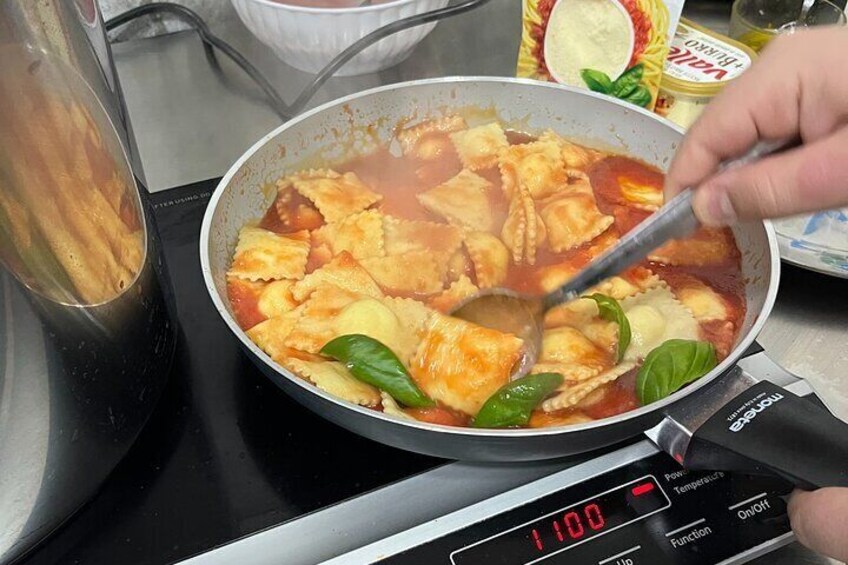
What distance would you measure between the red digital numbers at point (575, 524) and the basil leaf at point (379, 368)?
0.20 m

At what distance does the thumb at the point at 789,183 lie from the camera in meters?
0.67

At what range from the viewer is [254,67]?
1521mm

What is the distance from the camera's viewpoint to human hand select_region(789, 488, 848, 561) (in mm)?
724

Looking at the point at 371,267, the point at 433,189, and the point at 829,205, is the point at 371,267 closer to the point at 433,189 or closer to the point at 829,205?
the point at 433,189

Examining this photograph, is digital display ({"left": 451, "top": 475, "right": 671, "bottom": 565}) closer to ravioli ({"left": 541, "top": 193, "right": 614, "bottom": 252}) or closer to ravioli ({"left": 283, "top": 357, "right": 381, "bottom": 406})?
ravioli ({"left": 283, "top": 357, "right": 381, "bottom": 406})

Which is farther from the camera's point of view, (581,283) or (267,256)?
(267,256)

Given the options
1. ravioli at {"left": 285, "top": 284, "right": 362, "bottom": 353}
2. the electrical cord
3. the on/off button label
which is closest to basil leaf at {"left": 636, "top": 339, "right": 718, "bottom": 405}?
the on/off button label

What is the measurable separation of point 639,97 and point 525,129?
0.19m

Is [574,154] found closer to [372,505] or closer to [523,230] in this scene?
[523,230]

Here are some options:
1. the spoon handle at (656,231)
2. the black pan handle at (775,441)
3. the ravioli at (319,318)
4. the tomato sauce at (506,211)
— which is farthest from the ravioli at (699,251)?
the ravioli at (319,318)

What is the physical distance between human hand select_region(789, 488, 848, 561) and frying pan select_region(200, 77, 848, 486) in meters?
0.02

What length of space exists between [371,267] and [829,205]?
2.05ft

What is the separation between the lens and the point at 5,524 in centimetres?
75

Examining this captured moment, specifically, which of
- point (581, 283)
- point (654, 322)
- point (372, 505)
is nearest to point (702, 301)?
point (654, 322)
